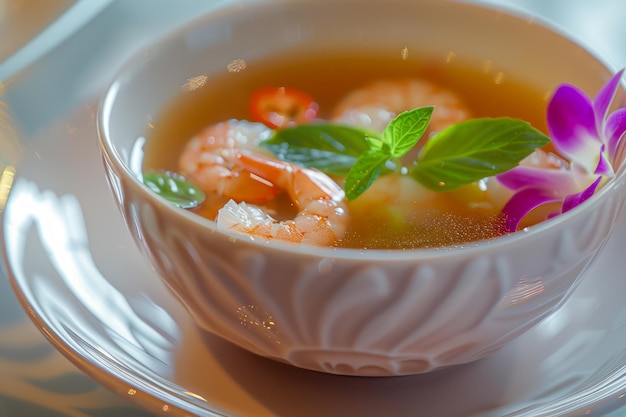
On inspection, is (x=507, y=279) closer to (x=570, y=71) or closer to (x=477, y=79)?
(x=570, y=71)

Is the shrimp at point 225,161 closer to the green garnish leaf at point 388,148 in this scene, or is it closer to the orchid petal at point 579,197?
the green garnish leaf at point 388,148

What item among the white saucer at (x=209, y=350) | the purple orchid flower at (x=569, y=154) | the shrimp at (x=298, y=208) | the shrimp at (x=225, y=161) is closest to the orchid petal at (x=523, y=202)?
the purple orchid flower at (x=569, y=154)

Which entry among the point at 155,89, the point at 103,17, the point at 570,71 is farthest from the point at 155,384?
the point at 103,17

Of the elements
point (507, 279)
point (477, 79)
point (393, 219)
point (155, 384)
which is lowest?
point (155, 384)

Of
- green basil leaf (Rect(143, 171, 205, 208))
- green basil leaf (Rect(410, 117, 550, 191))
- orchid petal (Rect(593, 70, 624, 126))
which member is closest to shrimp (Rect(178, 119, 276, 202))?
green basil leaf (Rect(143, 171, 205, 208))

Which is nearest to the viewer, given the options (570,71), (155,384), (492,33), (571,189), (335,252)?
(335,252)

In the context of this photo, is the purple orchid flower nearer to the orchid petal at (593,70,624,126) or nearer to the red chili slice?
the orchid petal at (593,70,624,126)
